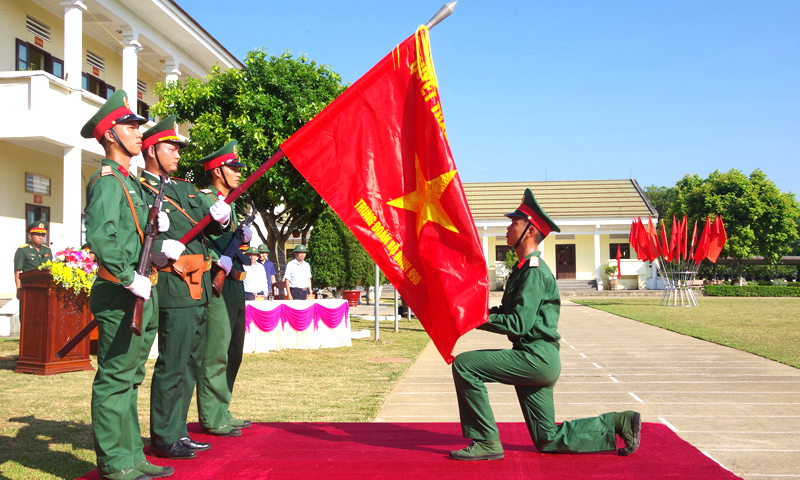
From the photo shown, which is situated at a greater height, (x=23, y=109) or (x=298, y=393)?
(x=23, y=109)

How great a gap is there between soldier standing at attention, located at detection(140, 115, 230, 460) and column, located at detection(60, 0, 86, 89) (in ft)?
45.1

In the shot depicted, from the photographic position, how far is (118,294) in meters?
3.92

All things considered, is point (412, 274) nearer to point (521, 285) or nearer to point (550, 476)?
point (521, 285)

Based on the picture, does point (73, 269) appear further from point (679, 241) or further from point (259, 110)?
point (679, 241)

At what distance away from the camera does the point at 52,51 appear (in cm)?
1922

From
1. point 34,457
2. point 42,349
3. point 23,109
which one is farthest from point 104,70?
point 34,457

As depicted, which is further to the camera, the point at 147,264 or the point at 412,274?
the point at 412,274

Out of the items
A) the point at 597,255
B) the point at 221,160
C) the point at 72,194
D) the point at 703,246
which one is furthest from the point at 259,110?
the point at 597,255

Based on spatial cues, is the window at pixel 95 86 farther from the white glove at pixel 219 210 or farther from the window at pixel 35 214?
the white glove at pixel 219 210

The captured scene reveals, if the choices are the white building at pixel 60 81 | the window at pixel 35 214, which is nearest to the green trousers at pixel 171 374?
the white building at pixel 60 81

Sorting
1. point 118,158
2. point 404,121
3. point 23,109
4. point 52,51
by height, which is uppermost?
point 52,51

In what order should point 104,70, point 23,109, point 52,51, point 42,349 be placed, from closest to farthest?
point 42,349 < point 23,109 < point 52,51 < point 104,70

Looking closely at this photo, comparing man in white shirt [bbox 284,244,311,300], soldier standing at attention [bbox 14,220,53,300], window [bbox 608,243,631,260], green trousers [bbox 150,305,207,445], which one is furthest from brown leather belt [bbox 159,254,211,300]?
window [bbox 608,243,631,260]

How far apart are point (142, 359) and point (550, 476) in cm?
261
